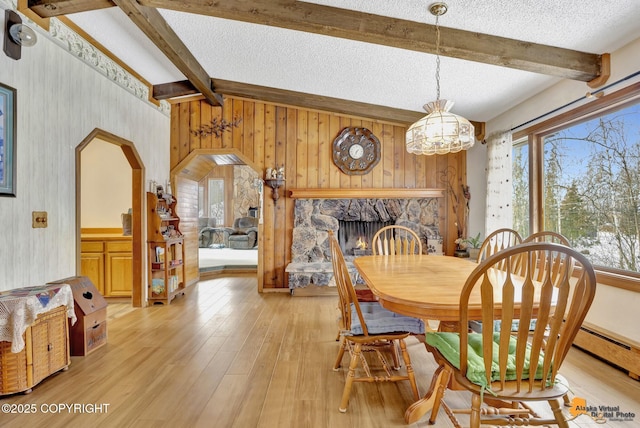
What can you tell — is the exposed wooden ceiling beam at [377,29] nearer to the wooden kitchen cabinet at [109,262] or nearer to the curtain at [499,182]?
the curtain at [499,182]

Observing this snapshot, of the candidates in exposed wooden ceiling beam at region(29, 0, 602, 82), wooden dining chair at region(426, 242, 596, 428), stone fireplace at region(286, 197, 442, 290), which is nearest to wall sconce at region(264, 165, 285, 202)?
stone fireplace at region(286, 197, 442, 290)

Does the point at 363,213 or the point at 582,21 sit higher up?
the point at 582,21

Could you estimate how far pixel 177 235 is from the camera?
4.20 m

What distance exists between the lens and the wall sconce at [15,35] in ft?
6.88

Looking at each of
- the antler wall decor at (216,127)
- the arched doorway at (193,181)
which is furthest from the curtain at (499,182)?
the antler wall decor at (216,127)

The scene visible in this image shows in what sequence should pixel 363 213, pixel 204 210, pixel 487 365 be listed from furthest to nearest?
pixel 204 210 < pixel 363 213 < pixel 487 365

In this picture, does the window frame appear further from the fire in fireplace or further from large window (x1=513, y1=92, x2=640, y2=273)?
the fire in fireplace

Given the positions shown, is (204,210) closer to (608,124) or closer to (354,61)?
(354,61)

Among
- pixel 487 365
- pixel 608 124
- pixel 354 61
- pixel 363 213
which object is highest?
pixel 354 61

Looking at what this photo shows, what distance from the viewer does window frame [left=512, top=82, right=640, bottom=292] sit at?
88.7 inches

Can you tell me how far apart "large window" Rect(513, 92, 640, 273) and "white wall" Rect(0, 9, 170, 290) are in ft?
14.8

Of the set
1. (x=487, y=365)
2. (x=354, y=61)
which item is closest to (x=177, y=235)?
(x=354, y=61)

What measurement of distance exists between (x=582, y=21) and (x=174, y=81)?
4.17m

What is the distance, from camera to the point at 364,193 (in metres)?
4.38
